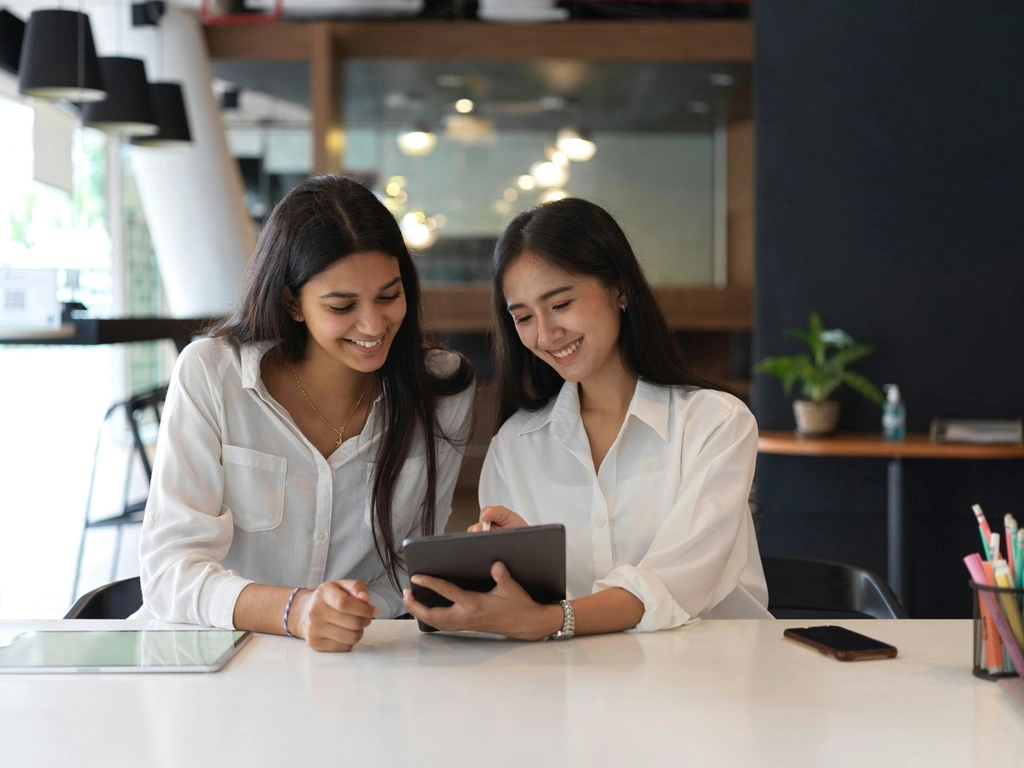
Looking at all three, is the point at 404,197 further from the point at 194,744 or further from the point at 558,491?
the point at 194,744

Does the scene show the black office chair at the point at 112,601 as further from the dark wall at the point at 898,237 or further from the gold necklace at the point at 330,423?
the dark wall at the point at 898,237

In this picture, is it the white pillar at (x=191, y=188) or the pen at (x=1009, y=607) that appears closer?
the pen at (x=1009, y=607)

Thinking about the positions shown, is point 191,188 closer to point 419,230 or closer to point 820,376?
point 419,230

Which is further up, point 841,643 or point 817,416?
point 817,416

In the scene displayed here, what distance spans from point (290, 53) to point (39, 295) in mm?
3741

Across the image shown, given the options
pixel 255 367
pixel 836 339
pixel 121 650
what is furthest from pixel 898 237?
pixel 121 650

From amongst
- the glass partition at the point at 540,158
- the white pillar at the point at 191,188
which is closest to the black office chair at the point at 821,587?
the white pillar at the point at 191,188

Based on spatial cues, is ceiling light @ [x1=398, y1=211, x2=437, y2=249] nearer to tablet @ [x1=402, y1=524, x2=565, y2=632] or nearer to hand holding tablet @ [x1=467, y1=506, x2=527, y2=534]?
hand holding tablet @ [x1=467, y1=506, x2=527, y2=534]

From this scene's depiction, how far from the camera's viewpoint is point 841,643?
1589 millimetres

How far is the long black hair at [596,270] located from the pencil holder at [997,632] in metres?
0.75

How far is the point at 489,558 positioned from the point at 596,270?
713 millimetres

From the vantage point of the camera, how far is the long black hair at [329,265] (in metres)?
2.07

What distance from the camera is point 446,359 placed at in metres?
2.33

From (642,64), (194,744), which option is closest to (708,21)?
(642,64)
